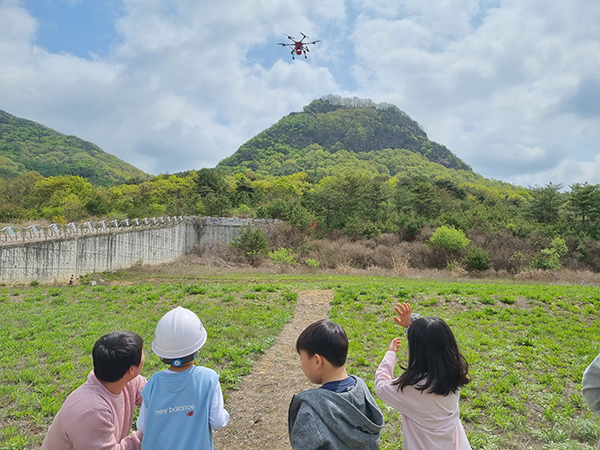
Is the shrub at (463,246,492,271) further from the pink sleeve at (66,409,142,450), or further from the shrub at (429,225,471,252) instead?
the pink sleeve at (66,409,142,450)

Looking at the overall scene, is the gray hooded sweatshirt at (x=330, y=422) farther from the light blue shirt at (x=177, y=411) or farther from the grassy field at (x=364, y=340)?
the grassy field at (x=364, y=340)

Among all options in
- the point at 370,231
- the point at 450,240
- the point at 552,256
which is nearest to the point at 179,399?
the point at 450,240

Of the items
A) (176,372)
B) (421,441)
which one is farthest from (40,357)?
(421,441)

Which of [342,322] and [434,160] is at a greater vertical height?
[434,160]

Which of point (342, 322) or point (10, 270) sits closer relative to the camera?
point (342, 322)

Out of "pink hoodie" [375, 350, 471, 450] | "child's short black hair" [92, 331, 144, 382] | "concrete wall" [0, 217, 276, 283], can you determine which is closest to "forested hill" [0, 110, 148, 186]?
"concrete wall" [0, 217, 276, 283]

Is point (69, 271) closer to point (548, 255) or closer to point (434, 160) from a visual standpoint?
point (548, 255)

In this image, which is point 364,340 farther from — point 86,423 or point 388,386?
point 86,423
